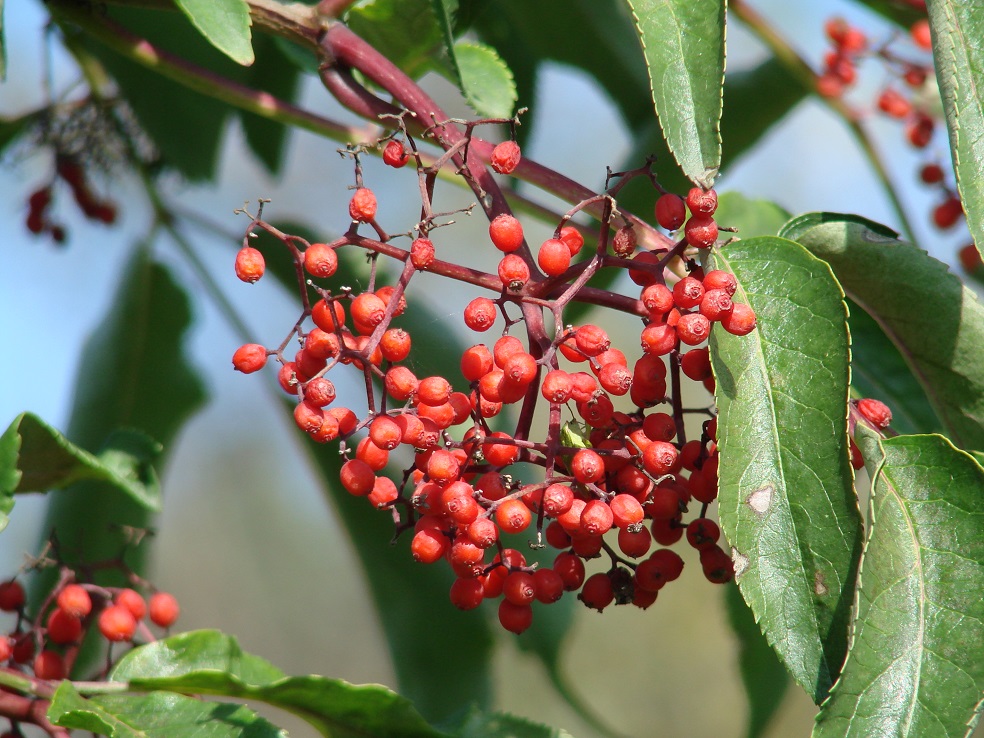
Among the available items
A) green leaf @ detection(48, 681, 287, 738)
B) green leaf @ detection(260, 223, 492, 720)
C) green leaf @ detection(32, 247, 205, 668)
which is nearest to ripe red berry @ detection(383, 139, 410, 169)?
green leaf @ detection(48, 681, 287, 738)

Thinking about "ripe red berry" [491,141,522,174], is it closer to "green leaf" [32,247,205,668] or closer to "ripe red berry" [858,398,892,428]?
"ripe red berry" [858,398,892,428]

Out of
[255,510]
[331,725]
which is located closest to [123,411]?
[331,725]

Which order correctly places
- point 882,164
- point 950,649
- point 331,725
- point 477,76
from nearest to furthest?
1. point 950,649
2. point 331,725
3. point 477,76
4. point 882,164

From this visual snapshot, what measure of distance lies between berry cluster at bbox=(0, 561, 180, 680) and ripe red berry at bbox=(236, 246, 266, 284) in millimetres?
477

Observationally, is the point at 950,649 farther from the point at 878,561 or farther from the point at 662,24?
the point at 662,24

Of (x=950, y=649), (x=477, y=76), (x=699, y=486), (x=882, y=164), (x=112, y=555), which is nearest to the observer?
(x=950, y=649)

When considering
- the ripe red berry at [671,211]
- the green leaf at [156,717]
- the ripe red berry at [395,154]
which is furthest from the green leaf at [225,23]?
the green leaf at [156,717]

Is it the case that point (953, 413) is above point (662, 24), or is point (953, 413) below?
below

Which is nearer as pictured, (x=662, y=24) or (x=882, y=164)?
(x=662, y=24)

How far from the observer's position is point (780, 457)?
2.49 feet

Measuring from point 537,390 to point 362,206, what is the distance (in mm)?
203

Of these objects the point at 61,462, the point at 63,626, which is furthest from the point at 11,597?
the point at 61,462

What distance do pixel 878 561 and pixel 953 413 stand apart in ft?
0.93

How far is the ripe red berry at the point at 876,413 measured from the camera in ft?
2.91
